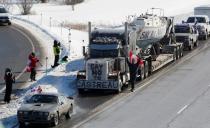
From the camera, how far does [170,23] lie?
4434cm

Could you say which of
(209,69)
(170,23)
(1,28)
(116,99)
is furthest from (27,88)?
(1,28)

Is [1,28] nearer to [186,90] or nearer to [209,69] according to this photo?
[209,69]

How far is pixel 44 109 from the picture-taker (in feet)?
81.1

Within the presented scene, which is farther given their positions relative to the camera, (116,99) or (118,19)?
(118,19)

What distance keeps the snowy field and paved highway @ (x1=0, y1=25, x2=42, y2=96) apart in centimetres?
92

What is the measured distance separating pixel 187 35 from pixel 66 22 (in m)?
25.6

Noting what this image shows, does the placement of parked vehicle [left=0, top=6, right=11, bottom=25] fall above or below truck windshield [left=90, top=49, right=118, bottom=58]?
above

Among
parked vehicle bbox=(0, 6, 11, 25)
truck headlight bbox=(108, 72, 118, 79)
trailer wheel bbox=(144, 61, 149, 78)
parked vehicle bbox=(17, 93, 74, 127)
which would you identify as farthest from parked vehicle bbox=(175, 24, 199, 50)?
parked vehicle bbox=(17, 93, 74, 127)

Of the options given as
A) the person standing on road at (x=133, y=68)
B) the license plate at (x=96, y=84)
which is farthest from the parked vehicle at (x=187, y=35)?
the license plate at (x=96, y=84)

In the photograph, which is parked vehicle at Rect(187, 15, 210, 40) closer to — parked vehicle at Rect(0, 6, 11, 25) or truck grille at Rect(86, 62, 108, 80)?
parked vehicle at Rect(0, 6, 11, 25)

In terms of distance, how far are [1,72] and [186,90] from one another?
10.9 meters

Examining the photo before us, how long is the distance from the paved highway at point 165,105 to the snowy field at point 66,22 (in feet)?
11.3

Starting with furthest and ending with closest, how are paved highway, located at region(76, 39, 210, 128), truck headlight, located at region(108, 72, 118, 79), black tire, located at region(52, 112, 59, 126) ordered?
truck headlight, located at region(108, 72, 118, 79), paved highway, located at region(76, 39, 210, 128), black tire, located at region(52, 112, 59, 126)

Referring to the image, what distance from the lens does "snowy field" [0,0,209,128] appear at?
104ft
